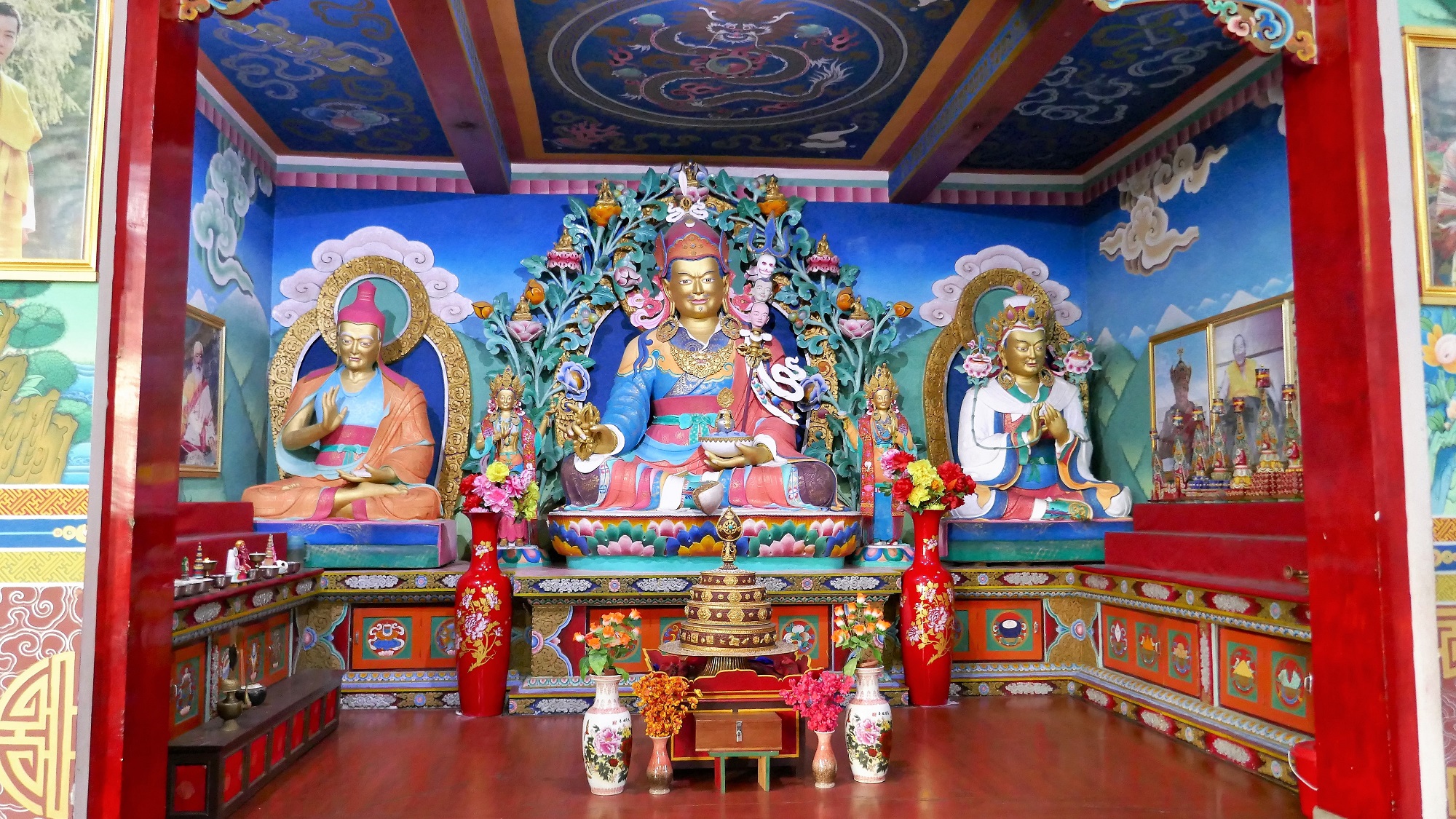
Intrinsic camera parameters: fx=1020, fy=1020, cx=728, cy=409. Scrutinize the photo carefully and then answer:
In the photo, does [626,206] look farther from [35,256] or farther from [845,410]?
[35,256]

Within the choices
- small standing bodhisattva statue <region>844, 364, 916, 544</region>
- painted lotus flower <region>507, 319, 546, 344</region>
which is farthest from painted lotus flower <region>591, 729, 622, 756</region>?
painted lotus flower <region>507, 319, 546, 344</region>

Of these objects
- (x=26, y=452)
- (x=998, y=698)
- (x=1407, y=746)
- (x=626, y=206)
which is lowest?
(x=998, y=698)

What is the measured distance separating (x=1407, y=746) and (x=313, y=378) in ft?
23.2

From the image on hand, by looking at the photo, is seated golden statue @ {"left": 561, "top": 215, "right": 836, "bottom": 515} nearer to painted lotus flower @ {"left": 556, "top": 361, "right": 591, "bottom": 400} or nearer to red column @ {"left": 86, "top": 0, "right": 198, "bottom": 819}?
painted lotus flower @ {"left": 556, "top": 361, "right": 591, "bottom": 400}

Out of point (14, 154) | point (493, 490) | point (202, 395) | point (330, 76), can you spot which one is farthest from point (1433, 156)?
point (202, 395)

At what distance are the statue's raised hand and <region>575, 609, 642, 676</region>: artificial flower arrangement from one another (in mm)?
3474

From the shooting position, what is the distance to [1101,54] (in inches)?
256

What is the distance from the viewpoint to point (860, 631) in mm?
5023

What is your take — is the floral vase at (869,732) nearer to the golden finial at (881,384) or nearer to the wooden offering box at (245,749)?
the wooden offering box at (245,749)

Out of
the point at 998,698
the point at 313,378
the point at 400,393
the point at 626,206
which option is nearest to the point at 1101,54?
the point at 626,206

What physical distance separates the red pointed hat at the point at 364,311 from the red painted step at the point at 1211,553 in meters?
5.57

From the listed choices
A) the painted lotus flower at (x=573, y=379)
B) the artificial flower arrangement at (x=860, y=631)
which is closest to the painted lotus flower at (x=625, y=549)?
the painted lotus flower at (x=573, y=379)

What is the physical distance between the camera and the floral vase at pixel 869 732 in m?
4.80

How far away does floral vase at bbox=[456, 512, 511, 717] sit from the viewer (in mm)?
6391
